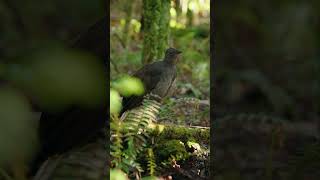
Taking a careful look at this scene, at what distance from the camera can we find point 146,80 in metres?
1.63

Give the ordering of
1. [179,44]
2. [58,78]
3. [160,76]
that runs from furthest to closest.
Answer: [179,44] → [160,76] → [58,78]

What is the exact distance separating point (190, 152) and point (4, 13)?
23.6 inches

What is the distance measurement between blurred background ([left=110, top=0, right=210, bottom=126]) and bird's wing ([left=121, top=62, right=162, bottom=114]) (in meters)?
0.08

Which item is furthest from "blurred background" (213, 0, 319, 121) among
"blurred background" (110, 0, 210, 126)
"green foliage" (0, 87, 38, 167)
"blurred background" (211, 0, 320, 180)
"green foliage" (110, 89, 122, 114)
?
"green foliage" (0, 87, 38, 167)

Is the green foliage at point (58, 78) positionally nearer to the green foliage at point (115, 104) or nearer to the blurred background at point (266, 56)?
the green foliage at point (115, 104)

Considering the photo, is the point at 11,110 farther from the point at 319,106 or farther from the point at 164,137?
the point at 319,106

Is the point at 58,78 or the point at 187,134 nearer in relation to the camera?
the point at 58,78

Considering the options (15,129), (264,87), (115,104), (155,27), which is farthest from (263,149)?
(15,129)

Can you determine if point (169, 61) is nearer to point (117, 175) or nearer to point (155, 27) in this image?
point (155, 27)

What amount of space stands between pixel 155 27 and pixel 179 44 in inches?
36.8

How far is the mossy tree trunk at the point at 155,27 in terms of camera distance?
1.76 metres

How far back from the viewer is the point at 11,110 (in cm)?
150

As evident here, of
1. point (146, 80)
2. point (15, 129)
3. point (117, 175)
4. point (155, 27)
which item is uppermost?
point (155, 27)

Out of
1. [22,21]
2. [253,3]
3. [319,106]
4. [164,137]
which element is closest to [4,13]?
[22,21]
